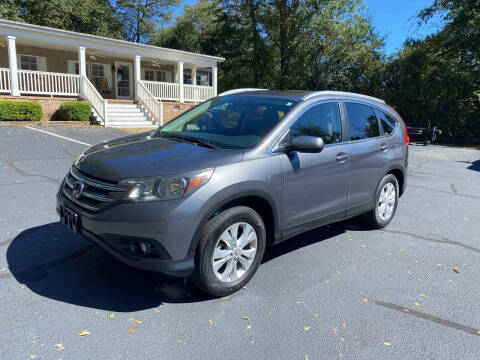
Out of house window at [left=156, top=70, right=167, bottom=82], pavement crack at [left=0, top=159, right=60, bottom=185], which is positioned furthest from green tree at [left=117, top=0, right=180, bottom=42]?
pavement crack at [left=0, top=159, right=60, bottom=185]

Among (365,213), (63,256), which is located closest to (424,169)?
(365,213)

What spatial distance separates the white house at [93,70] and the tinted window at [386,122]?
525 inches

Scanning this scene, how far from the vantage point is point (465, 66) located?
18.8m

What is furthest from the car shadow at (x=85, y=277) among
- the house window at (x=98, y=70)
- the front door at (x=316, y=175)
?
the house window at (x=98, y=70)

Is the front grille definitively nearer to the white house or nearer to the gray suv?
the gray suv

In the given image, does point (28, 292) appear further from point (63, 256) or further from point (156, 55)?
point (156, 55)

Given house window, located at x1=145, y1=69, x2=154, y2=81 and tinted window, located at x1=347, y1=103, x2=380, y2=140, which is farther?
house window, located at x1=145, y1=69, x2=154, y2=81

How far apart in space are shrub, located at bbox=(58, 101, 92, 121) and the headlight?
13.8 m

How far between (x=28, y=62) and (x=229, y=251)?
19.7 meters

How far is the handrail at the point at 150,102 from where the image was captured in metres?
17.8

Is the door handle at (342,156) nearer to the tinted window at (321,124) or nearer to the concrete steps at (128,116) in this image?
the tinted window at (321,124)

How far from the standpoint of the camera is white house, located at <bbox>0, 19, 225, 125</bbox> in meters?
15.9

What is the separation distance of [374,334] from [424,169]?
8789mm

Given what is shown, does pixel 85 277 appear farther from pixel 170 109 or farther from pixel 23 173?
pixel 170 109
